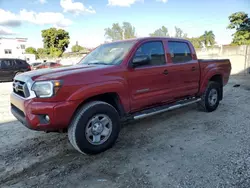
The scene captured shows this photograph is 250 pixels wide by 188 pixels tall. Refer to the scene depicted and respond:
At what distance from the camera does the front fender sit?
2988mm

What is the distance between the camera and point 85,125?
3086mm

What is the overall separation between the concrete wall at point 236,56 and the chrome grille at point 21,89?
12910 millimetres

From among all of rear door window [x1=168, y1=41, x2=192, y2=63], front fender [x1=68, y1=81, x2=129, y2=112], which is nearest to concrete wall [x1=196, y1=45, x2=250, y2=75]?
rear door window [x1=168, y1=41, x2=192, y2=63]

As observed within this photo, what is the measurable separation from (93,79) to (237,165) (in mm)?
2372

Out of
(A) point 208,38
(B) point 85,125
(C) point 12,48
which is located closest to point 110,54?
(B) point 85,125

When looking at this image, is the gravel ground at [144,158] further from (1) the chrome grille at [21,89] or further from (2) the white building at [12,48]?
(2) the white building at [12,48]

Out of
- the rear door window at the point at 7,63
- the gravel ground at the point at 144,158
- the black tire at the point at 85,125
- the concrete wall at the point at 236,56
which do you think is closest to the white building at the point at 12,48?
the rear door window at the point at 7,63

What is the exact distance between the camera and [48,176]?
2.75 metres

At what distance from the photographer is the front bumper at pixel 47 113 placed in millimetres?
2807

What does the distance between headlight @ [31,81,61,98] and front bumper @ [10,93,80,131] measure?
0.12 m

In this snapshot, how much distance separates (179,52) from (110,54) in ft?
5.45

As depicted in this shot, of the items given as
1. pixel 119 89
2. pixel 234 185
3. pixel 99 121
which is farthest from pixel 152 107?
pixel 234 185

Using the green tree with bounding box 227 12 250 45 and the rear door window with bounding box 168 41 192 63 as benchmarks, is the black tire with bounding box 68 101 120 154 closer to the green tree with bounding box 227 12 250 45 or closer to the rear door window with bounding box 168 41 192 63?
the rear door window with bounding box 168 41 192 63

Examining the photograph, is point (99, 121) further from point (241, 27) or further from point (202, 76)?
point (241, 27)
